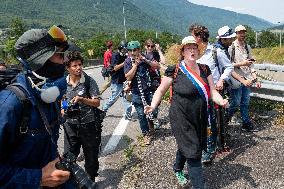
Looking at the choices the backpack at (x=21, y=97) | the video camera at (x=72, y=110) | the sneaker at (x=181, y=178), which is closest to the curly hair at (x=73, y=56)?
the video camera at (x=72, y=110)

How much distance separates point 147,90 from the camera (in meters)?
7.59

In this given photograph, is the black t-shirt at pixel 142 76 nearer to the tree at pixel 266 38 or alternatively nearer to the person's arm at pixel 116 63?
the person's arm at pixel 116 63

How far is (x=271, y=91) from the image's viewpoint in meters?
8.05

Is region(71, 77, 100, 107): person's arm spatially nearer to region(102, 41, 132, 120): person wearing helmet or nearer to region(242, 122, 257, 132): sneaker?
region(242, 122, 257, 132): sneaker

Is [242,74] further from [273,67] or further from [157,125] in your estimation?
[157,125]

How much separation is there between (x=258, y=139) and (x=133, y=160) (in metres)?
2.10

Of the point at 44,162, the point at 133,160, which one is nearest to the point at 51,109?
the point at 44,162

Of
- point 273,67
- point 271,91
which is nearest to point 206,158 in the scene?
point 271,91

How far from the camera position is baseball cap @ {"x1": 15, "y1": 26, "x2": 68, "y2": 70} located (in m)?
2.51

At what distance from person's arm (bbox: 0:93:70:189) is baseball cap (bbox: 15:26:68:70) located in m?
0.31

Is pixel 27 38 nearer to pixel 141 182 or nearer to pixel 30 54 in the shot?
pixel 30 54

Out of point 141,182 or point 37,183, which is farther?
point 141,182

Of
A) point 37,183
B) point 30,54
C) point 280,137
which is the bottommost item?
point 280,137

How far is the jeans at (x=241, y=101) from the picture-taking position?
7.27 m
